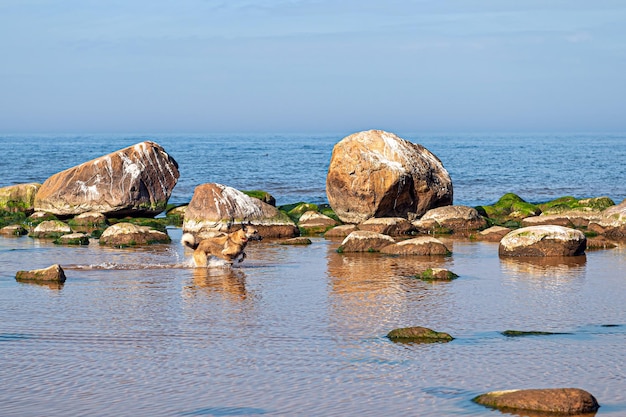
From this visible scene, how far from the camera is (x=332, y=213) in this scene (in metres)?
27.5

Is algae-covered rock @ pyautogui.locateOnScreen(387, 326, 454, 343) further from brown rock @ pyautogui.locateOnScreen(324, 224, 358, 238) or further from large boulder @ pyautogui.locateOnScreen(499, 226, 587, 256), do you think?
brown rock @ pyautogui.locateOnScreen(324, 224, 358, 238)

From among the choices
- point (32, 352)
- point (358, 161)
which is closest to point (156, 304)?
point (32, 352)

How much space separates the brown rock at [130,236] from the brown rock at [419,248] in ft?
19.4

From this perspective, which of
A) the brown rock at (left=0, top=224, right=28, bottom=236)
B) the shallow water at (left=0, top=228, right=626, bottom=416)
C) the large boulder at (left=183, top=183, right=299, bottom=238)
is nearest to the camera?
the shallow water at (left=0, top=228, right=626, bottom=416)

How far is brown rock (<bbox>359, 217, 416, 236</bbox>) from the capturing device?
23123mm

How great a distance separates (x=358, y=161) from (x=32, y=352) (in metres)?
15.6

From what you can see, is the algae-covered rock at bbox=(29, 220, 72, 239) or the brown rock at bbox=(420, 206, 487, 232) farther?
the brown rock at bbox=(420, 206, 487, 232)

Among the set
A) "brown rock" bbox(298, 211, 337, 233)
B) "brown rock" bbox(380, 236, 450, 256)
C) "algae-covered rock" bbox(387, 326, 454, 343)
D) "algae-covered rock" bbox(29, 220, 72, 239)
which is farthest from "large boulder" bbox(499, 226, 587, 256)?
"algae-covered rock" bbox(29, 220, 72, 239)

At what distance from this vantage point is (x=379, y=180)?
2472cm

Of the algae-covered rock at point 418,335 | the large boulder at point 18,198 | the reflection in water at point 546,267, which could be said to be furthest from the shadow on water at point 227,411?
the large boulder at point 18,198

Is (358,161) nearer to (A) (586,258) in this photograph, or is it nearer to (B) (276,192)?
(A) (586,258)

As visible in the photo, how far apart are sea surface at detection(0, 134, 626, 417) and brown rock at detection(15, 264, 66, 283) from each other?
0.59ft

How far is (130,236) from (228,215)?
278 cm

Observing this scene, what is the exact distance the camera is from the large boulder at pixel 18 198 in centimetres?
2788
